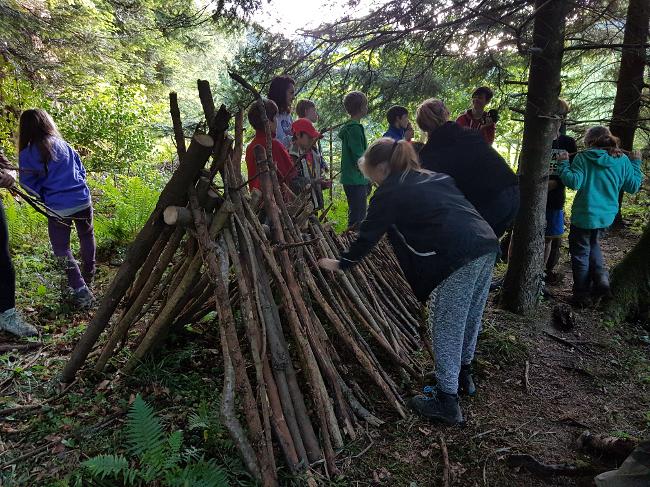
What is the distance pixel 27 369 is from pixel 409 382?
2.65 m

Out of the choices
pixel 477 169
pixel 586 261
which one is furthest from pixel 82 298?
pixel 586 261

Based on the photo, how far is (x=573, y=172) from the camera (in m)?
4.06

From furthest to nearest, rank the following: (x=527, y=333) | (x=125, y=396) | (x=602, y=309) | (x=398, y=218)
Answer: (x=602, y=309) < (x=527, y=333) < (x=125, y=396) < (x=398, y=218)

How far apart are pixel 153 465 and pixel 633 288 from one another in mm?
4762

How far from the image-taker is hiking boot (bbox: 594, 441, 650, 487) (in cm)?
156

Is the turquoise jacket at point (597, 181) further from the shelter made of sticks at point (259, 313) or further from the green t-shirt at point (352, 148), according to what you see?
the shelter made of sticks at point (259, 313)

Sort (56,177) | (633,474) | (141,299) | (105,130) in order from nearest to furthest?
(633,474), (141,299), (56,177), (105,130)

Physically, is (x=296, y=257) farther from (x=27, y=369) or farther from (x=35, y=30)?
(x=35, y=30)

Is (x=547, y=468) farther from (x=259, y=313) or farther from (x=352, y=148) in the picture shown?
(x=352, y=148)

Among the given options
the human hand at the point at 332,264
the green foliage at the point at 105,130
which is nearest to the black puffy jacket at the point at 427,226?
the human hand at the point at 332,264

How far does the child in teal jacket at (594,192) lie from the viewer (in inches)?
161

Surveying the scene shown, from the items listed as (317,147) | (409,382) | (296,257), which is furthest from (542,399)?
(317,147)

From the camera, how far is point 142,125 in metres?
8.85

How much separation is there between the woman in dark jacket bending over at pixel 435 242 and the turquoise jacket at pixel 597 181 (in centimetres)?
234
